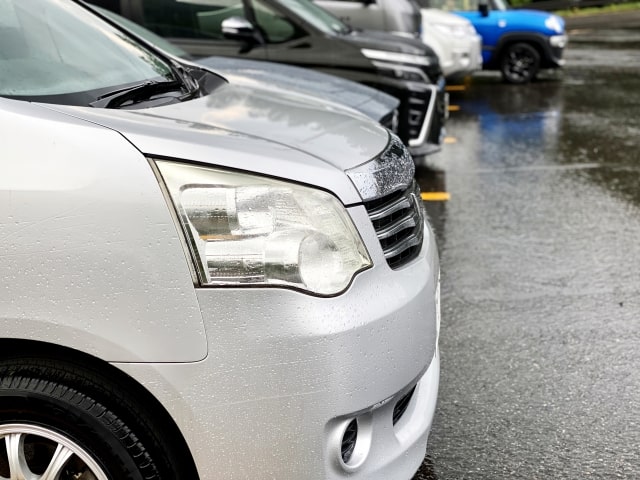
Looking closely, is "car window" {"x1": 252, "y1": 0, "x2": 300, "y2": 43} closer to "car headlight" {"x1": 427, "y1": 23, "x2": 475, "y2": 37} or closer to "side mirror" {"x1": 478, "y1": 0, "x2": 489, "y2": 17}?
"car headlight" {"x1": 427, "y1": 23, "x2": 475, "y2": 37}

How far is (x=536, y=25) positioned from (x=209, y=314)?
11.9 metres

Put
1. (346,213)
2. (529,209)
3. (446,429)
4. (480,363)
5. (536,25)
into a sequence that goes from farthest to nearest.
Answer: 1. (536,25)
2. (529,209)
3. (480,363)
4. (446,429)
5. (346,213)

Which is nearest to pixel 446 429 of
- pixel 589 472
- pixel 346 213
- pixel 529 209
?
pixel 589 472

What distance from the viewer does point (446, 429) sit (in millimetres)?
3338

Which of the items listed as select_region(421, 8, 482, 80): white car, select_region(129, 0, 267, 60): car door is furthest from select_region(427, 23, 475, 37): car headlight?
select_region(129, 0, 267, 60): car door

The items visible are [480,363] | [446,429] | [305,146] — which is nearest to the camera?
[305,146]

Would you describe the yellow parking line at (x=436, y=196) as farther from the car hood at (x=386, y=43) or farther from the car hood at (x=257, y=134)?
the car hood at (x=257, y=134)

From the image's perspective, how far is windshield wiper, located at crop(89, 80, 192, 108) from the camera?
2594 millimetres

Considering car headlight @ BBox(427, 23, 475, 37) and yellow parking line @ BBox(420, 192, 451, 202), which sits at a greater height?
yellow parking line @ BBox(420, 192, 451, 202)

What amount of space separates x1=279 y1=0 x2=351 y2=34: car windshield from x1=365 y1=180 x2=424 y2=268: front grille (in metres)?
4.87

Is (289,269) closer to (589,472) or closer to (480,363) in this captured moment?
(589,472)

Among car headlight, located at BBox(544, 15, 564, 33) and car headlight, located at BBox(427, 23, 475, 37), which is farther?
car headlight, located at BBox(544, 15, 564, 33)

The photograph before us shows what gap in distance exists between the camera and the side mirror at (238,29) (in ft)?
21.9

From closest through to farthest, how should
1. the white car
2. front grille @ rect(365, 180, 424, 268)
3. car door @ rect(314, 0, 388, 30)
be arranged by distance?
front grille @ rect(365, 180, 424, 268), car door @ rect(314, 0, 388, 30), the white car
